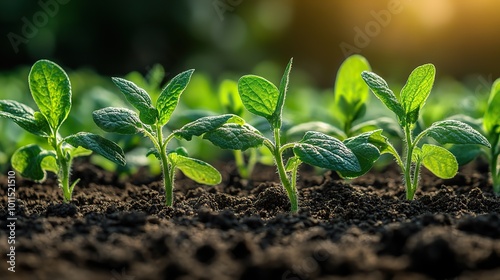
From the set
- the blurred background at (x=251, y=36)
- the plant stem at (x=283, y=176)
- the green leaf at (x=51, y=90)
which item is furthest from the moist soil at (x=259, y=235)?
the blurred background at (x=251, y=36)

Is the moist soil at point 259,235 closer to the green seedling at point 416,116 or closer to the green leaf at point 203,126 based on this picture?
the green seedling at point 416,116

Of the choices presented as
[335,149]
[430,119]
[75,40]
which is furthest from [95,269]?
[75,40]

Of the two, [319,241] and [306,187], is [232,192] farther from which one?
[319,241]

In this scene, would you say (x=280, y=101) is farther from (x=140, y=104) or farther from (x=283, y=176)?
(x=140, y=104)

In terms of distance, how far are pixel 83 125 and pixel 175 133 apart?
1.53 m

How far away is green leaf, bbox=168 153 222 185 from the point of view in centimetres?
260

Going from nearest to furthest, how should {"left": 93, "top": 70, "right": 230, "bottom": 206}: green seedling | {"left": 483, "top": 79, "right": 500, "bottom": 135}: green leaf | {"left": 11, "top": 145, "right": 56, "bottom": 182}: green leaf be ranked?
{"left": 93, "top": 70, "right": 230, "bottom": 206}: green seedling, {"left": 11, "top": 145, "right": 56, "bottom": 182}: green leaf, {"left": 483, "top": 79, "right": 500, "bottom": 135}: green leaf

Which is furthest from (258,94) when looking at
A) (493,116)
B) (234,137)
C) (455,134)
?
(493,116)

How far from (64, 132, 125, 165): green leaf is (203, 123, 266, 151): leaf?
14.3 inches

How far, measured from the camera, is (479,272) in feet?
5.82

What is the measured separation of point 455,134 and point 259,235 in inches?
36.5

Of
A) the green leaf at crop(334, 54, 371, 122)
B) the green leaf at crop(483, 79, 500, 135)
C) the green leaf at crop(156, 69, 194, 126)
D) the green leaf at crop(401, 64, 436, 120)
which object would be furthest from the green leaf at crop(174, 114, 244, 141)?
the green leaf at crop(483, 79, 500, 135)

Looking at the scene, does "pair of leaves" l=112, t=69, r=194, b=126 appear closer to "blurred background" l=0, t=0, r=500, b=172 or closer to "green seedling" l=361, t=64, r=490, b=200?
"green seedling" l=361, t=64, r=490, b=200

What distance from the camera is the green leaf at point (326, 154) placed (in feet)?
7.65
